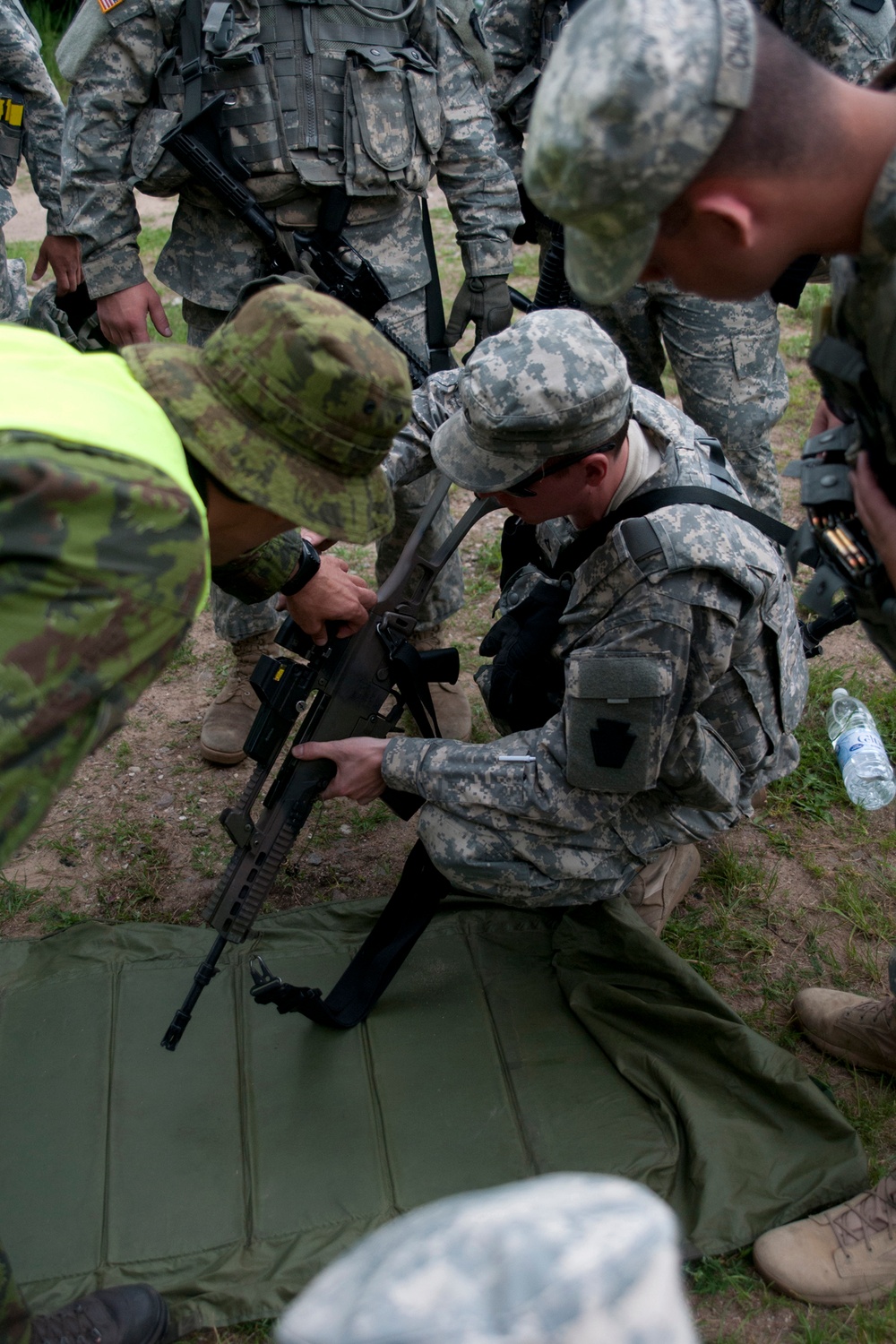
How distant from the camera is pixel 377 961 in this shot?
9.27 ft

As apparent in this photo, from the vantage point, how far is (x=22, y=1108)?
2.59 m

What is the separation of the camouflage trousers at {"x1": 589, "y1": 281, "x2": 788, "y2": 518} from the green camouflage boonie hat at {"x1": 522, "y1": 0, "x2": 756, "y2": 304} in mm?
2250

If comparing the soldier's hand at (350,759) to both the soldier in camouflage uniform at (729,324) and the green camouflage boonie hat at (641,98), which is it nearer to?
the green camouflage boonie hat at (641,98)

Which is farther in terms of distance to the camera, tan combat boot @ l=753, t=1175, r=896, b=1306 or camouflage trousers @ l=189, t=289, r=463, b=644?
camouflage trousers @ l=189, t=289, r=463, b=644

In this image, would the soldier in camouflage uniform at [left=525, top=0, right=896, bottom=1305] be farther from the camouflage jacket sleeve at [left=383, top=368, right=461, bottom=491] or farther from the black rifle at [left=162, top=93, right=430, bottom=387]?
the black rifle at [left=162, top=93, right=430, bottom=387]

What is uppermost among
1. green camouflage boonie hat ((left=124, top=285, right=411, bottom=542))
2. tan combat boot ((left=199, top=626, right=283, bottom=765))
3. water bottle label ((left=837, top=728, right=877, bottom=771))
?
green camouflage boonie hat ((left=124, top=285, right=411, bottom=542))

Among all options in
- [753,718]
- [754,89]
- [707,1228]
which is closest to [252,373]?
[754,89]

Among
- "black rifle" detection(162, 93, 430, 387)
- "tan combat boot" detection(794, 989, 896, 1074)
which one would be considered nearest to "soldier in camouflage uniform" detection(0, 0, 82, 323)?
"black rifle" detection(162, 93, 430, 387)

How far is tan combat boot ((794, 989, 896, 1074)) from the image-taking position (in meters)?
2.62

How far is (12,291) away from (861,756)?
3974mm

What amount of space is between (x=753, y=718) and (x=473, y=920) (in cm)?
100

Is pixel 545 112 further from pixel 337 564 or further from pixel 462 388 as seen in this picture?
pixel 337 564

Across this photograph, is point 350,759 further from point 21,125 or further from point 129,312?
point 21,125

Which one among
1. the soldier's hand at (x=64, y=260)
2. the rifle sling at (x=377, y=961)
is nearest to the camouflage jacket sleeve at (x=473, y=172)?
the soldier's hand at (x=64, y=260)
